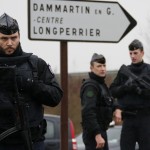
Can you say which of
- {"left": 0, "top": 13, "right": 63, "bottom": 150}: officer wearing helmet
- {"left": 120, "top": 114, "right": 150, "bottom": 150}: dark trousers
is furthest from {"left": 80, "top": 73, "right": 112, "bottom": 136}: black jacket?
{"left": 0, "top": 13, "right": 63, "bottom": 150}: officer wearing helmet

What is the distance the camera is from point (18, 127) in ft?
16.2

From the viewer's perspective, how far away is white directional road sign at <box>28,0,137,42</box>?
6.89 metres

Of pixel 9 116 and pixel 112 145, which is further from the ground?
pixel 9 116

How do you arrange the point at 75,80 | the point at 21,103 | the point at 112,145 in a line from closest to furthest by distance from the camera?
the point at 21,103 < the point at 112,145 < the point at 75,80

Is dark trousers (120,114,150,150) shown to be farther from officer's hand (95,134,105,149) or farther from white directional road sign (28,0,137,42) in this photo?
white directional road sign (28,0,137,42)

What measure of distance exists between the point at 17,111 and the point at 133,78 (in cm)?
333

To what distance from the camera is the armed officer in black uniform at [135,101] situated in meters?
8.01

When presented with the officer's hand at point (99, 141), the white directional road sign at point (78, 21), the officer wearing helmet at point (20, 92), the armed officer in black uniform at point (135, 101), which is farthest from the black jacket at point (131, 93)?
the officer wearing helmet at point (20, 92)

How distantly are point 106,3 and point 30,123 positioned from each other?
2.52 meters

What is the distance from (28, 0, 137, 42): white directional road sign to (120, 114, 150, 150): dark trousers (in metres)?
1.20

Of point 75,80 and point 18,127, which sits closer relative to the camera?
point 18,127

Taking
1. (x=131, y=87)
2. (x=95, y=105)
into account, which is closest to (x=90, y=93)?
(x=95, y=105)

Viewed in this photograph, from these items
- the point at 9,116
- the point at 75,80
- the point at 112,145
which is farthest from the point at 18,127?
the point at 75,80

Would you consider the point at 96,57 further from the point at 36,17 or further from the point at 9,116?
the point at 9,116
